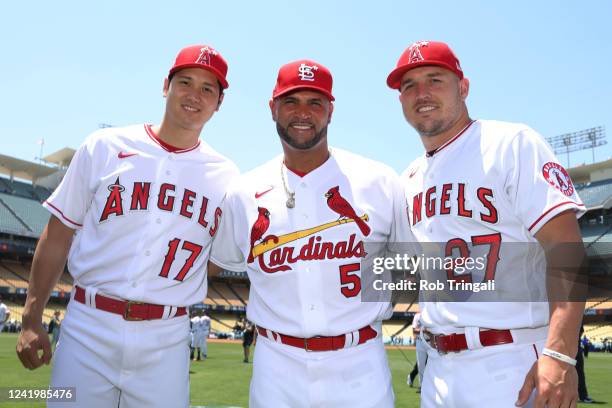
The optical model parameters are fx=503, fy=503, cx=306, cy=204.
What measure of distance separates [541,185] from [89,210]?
117 inches

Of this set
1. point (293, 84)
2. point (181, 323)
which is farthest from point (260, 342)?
point (293, 84)

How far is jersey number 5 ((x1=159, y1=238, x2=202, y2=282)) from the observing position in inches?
136

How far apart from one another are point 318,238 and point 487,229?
1.01 m

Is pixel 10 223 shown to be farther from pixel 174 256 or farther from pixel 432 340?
pixel 432 340

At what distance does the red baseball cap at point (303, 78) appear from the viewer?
→ 3.32 m

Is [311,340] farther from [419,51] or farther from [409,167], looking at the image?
[419,51]

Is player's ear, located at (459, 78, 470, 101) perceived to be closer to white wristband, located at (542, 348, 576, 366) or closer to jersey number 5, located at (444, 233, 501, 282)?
jersey number 5, located at (444, 233, 501, 282)

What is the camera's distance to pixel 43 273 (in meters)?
3.46

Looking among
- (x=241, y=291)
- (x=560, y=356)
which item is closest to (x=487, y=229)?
(x=560, y=356)

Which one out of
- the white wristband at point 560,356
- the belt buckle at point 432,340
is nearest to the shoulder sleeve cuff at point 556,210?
the white wristband at point 560,356

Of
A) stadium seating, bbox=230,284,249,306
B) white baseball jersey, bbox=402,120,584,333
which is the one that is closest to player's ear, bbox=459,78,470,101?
white baseball jersey, bbox=402,120,584,333

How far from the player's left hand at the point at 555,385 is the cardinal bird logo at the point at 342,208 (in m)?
1.30

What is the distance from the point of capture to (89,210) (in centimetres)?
365

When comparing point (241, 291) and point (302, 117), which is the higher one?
point (302, 117)
